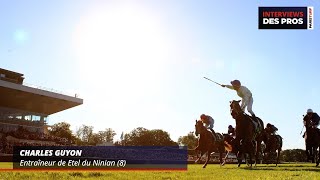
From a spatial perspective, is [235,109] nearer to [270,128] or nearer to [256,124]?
[256,124]

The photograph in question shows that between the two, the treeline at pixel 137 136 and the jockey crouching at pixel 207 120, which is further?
the treeline at pixel 137 136

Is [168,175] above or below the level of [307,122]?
below

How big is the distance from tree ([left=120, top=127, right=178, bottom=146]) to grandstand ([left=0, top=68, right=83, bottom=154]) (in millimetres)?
22705

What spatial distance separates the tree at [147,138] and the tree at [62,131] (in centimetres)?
1296

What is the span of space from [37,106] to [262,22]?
62354 mm

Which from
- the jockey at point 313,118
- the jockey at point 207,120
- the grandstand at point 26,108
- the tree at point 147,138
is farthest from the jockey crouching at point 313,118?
the tree at point 147,138

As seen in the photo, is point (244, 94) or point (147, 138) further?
point (147, 138)

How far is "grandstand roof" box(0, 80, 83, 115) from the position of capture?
62250mm

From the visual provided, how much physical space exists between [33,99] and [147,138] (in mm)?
32699

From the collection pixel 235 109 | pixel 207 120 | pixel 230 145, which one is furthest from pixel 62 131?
pixel 235 109

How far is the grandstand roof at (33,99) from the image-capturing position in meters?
62.2

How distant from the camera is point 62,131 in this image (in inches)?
3588

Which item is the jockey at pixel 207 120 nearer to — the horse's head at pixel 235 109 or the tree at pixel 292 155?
the horse's head at pixel 235 109

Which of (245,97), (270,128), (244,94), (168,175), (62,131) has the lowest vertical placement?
(168,175)
